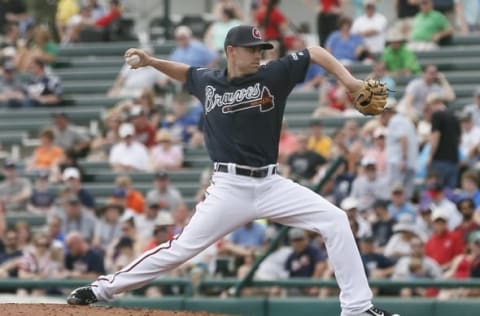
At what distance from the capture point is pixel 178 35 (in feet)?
62.8

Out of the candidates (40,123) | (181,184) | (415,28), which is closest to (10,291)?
(181,184)

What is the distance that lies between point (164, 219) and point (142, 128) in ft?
10.0

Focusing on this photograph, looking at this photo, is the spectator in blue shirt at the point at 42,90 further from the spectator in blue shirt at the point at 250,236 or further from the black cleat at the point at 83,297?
the black cleat at the point at 83,297

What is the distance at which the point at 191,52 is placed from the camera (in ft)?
62.5

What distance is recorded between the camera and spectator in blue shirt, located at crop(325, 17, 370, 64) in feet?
61.8

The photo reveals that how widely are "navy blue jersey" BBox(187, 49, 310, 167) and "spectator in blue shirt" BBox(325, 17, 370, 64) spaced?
9818mm

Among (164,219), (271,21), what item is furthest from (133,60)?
(271,21)

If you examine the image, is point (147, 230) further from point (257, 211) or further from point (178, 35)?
point (257, 211)

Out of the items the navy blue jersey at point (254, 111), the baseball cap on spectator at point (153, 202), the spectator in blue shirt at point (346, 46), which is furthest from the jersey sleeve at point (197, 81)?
the spectator in blue shirt at point (346, 46)

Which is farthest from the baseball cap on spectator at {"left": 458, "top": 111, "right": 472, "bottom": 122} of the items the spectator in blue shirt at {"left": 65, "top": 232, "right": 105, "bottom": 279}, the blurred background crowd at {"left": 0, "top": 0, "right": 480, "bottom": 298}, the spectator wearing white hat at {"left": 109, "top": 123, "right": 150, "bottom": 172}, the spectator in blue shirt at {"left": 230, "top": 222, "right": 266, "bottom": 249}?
the spectator in blue shirt at {"left": 65, "top": 232, "right": 105, "bottom": 279}

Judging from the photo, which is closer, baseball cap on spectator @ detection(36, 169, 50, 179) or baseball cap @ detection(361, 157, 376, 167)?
baseball cap @ detection(361, 157, 376, 167)

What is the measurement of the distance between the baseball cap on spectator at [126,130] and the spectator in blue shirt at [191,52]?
1396mm

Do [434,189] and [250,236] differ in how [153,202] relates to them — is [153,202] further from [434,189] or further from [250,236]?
[434,189]

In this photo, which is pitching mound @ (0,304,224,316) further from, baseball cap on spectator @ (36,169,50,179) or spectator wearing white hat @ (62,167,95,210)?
baseball cap on spectator @ (36,169,50,179)
